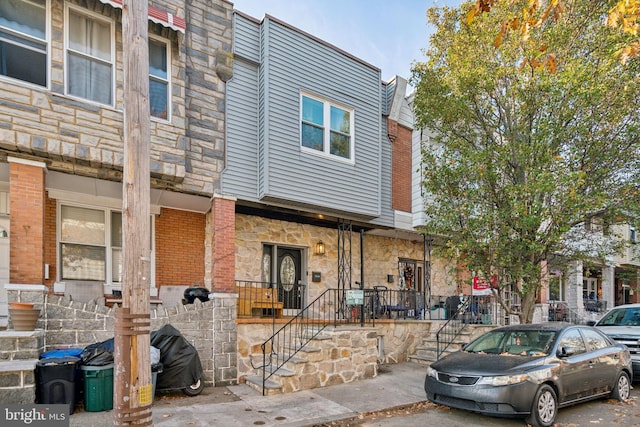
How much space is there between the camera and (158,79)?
8781 mm

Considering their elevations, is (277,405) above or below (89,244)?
below

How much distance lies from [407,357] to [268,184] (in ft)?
19.5

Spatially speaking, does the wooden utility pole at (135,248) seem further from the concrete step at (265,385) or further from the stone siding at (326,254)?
the stone siding at (326,254)

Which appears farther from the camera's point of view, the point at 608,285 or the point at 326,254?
the point at 608,285

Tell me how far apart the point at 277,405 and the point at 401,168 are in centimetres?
843

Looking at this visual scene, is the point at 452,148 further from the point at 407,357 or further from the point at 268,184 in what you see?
the point at 407,357

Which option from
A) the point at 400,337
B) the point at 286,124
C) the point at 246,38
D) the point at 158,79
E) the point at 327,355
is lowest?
the point at 400,337

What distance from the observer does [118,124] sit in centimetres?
798

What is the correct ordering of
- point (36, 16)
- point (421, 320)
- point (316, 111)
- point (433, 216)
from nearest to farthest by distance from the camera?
point (36, 16) < point (433, 216) < point (316, 111) < point (421, 320)

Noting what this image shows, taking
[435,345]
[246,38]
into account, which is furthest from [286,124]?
[435,345]

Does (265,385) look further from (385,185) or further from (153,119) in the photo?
(385,185)

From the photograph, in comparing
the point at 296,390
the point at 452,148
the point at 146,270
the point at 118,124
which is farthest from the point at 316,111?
the point at 146,270

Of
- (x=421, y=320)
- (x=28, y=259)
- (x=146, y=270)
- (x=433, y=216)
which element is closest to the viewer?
(x=146, y=270)

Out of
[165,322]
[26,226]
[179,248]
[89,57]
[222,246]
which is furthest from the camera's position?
[179,248]
